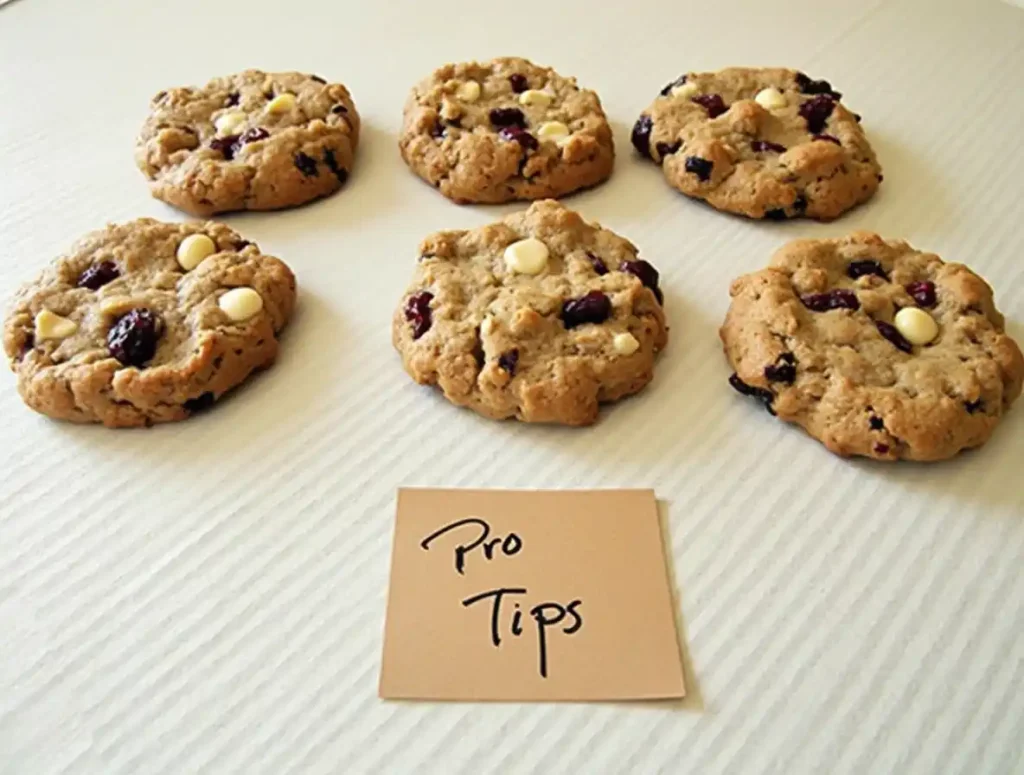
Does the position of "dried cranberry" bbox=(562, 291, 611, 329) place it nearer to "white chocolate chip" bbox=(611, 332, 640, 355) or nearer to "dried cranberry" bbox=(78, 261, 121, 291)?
"white chocolate chip" bbox=(611, 332, 640, 355)

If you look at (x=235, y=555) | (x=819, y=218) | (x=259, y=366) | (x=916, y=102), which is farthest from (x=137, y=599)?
(x=916, y=102)

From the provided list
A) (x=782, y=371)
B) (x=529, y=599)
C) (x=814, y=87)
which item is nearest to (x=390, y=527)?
(x=529, y=599)

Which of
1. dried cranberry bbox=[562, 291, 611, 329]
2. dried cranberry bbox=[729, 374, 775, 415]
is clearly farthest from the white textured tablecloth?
dried cranberry bbox=[562, 291, 611, 329]

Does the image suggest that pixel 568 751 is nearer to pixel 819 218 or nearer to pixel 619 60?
pixel 819 218

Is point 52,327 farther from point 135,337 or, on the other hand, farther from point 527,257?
point 527,257

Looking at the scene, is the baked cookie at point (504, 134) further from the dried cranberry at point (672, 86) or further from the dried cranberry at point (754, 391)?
the dried cranberry at point (754, 391)

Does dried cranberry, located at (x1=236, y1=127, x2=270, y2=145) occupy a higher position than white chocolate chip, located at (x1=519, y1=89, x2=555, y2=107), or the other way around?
white chocolate chip, located at (x1=519, y1=89, x2=555, y2=107)
